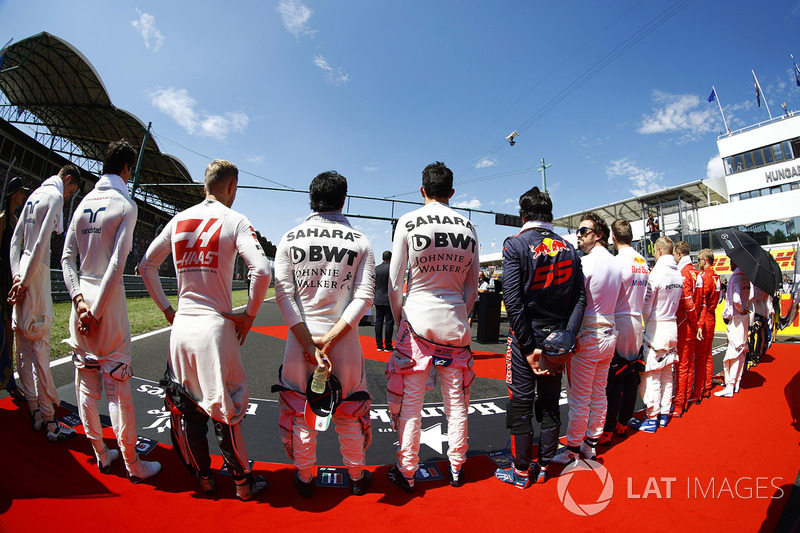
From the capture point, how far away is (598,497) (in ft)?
7.48

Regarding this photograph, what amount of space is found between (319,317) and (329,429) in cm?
171

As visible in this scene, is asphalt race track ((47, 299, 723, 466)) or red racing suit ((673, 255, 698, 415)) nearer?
asphalt race track ((47, 299, 723, 466))

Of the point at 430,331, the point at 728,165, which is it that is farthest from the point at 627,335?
the point at 728,165

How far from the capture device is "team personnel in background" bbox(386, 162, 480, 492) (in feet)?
7.67

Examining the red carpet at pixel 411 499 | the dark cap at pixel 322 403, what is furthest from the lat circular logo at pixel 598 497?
the dark cap at pixel 322 403

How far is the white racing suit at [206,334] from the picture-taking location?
1.99 meters

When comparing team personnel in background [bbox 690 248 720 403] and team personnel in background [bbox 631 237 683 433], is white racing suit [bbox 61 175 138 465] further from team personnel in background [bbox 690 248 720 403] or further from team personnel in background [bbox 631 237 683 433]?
team personnel in background [bbox 690 248 720 403]

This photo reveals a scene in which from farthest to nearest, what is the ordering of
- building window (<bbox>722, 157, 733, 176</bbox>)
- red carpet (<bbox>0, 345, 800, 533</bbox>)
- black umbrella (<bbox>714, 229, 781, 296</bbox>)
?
building window (<bbox>722, 157, 733, 176</bbox>) → black umbrella (<bbox>714, 229, 781, 296</bbox>) → red carpet (<bbox>0, 345, 800, 533</bbox>)

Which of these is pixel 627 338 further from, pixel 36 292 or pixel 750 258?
pixel 36 292

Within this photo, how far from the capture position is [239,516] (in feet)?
6.56

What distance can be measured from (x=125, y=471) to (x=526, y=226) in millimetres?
3327

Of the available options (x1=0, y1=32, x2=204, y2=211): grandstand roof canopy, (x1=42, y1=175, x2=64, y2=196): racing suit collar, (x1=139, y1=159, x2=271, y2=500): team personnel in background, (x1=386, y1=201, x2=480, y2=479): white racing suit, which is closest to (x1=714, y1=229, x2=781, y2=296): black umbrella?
(x1=386, y1=201, x2=480, y2=479): white racing suit

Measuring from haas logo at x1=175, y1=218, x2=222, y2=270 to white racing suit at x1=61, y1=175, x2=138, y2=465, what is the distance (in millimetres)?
480

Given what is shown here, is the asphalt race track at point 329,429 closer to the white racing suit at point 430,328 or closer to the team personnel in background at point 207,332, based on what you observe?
the white racing suit at point 430,328
